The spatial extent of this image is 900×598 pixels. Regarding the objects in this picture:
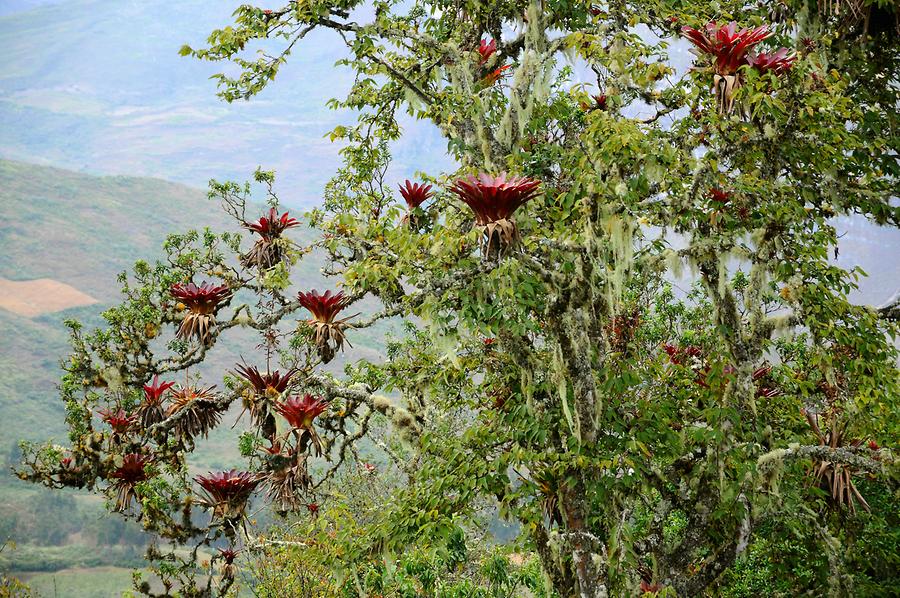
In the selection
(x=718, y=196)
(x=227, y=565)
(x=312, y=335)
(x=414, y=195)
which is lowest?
(x=227, y=565)

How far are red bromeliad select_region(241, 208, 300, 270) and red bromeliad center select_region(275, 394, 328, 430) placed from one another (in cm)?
100

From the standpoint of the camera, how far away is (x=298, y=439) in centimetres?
468

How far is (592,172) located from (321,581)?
16.8 ft

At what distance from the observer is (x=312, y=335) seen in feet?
15.6

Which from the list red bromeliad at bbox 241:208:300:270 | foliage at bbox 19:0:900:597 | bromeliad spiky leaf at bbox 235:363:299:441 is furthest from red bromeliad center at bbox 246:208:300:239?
bromeliad spiky leaf at bbox 235:363:299:441

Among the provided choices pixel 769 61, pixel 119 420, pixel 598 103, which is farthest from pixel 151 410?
pixel 769 61

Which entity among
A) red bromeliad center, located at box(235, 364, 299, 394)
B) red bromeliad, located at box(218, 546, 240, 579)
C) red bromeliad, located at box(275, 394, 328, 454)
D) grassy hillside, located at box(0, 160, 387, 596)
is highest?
grassy hillside, located at box(0, 160, 387, 596)

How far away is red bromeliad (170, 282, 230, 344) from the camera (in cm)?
472

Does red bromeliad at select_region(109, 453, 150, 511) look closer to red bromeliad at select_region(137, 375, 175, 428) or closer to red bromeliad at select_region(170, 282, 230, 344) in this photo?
red bromeliad at select_region(137, 375, 175, 428)

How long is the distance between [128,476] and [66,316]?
210 ft

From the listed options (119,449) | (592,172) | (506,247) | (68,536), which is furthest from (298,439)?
(68,536)

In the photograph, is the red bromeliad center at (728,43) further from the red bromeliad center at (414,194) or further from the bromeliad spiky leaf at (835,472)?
the bromeliad spiky leaf at (835,472)

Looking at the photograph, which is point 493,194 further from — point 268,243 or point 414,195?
point 268,243

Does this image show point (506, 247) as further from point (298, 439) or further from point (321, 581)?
point (321, 581)
